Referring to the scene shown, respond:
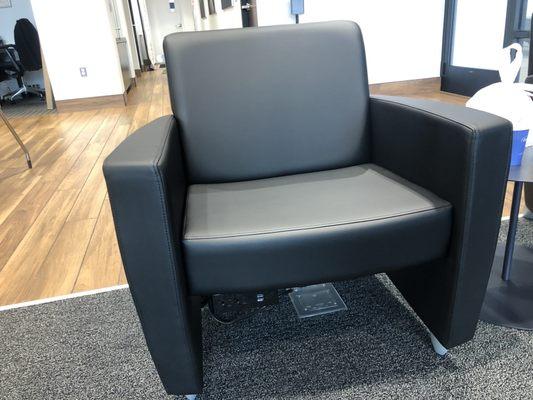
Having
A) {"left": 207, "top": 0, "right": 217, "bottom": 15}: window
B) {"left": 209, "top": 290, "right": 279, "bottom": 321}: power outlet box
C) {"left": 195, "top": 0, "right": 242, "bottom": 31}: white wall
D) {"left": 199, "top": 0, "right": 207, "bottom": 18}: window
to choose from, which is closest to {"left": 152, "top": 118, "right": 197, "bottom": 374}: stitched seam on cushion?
{"left": 209, "top": 290, "right": 279, "bottom": 321}: power outlet box

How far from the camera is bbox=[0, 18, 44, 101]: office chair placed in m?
4.99

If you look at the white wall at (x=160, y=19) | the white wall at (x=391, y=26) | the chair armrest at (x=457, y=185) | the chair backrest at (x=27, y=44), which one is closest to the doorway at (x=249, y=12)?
the white wall at (x=391, y=26)

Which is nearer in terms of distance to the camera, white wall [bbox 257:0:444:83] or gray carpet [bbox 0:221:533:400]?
gray carpet [bbox 0:221:533:400]

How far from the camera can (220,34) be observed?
119 cm

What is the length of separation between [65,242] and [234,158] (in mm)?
934

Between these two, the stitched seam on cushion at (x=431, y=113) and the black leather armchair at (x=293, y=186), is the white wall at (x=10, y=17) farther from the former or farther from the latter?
the stitched seam on cushion at (x=431, y=113)

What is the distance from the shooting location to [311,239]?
2.67 feet

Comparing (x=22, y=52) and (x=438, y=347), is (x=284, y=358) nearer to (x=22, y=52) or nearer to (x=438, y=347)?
(x=438, y=347)

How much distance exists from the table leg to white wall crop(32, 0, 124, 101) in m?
4.18

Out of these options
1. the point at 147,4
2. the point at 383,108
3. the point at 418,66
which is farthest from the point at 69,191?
the point at 147,4

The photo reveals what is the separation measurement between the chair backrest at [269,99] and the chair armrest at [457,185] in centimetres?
18

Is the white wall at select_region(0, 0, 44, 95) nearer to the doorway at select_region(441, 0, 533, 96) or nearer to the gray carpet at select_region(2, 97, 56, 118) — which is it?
the gray carpet at select_region(2, 97, 56, 118)

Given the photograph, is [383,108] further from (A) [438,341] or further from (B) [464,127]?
(A) [438,341]

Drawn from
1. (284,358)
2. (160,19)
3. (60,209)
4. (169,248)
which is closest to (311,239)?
(169,248)
